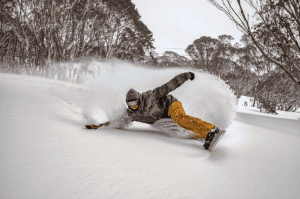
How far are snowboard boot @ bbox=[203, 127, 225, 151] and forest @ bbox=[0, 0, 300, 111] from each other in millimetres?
5557

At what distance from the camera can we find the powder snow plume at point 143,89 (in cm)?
362

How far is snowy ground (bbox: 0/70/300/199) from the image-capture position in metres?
1.44

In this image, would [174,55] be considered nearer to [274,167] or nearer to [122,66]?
[122,66]

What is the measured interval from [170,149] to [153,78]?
247cm

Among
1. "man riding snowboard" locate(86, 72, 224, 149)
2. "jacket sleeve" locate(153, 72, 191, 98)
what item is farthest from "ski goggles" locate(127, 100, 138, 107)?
"jacket sleeve" locate(153, 72, 191, 98)

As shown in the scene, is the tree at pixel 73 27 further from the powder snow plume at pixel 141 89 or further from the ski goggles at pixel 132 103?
the ski goggles at pixel 132 103

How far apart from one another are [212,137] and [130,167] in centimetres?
118

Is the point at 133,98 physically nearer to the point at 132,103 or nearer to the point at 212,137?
the point at 132,103

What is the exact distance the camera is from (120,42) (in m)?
19.4

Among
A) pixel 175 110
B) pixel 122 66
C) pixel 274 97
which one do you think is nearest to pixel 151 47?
pixel 274 97

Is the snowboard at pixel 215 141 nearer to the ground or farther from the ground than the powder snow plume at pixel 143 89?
nearer to the ground

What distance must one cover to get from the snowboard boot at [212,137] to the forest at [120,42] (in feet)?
18.2

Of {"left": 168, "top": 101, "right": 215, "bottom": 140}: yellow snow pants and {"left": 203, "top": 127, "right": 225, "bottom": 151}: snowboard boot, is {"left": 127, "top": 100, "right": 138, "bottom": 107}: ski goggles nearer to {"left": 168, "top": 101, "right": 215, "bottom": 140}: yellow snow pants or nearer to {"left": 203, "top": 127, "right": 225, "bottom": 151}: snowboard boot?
{"left": 168, "top": 101, "right": 215, "bottom": 140}: yellow snow pants

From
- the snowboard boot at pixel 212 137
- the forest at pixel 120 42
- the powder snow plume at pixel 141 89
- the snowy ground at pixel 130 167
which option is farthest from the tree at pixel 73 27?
the snowboard boot at pixel 212 137
